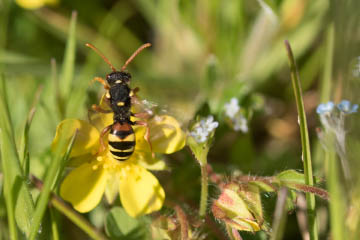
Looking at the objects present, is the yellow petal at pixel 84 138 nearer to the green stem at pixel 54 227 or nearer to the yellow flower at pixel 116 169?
the yellow flower at pixel 116 169

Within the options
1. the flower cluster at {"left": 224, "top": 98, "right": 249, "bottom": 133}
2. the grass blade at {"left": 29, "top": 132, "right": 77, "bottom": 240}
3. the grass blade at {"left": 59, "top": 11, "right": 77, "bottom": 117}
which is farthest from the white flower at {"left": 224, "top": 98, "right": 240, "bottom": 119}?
the grass blade at {"left": 29, "top": 132, "right": 77, "bottom": 240}

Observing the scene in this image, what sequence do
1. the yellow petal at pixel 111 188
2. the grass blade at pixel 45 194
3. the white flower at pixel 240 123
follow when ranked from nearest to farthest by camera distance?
the grass blade at pixel 45 194 → the yellow petal at pixel 111 188 → the white flower at pixel 240 123

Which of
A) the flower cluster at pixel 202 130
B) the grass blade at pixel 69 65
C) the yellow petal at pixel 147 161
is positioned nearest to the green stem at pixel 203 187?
the flower cluster at pixel 202 130

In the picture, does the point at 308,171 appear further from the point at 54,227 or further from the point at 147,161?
the point at 54,227

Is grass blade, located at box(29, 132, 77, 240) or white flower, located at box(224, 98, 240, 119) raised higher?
white flower, located at box(224, 98, 240, 119)

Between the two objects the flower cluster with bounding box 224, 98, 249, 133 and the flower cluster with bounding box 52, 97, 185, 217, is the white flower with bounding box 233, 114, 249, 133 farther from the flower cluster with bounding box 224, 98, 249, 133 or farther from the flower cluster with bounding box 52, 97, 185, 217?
the flower cluster with bounding box 52, 97, 185, 217

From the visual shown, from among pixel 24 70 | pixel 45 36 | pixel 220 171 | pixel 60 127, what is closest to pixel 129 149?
pixel 60 127

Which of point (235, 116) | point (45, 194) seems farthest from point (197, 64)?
point (45, 194)

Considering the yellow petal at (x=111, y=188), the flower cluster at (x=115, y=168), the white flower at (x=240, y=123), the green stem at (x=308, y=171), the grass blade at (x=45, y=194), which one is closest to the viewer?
the grass blade at (x=45, y=194)
